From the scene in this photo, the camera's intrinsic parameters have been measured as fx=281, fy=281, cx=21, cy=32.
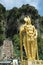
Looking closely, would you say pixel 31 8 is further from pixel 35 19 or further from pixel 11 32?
pixel 11 32

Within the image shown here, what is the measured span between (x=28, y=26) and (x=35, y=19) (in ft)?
145

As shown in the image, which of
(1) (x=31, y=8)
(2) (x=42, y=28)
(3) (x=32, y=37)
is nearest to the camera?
(3) (x=32, y=37)

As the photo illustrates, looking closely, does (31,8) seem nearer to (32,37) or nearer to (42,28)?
(42,28)

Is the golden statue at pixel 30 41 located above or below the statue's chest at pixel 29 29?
below

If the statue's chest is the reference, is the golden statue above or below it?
below

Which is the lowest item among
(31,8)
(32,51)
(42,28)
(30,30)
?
(32,51)

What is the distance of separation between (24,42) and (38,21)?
145ft

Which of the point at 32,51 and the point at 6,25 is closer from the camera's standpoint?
the point at 32,51

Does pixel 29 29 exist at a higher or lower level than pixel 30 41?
higher

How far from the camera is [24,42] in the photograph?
11.9m

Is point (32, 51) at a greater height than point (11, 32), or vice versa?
point (11, 32)

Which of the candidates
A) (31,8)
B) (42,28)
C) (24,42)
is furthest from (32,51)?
(31,8)

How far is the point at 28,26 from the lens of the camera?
1193cm

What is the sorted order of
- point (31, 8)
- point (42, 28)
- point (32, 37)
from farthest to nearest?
1. point (31, 8)
2. point (42, 28)
3. point (32, 37)
